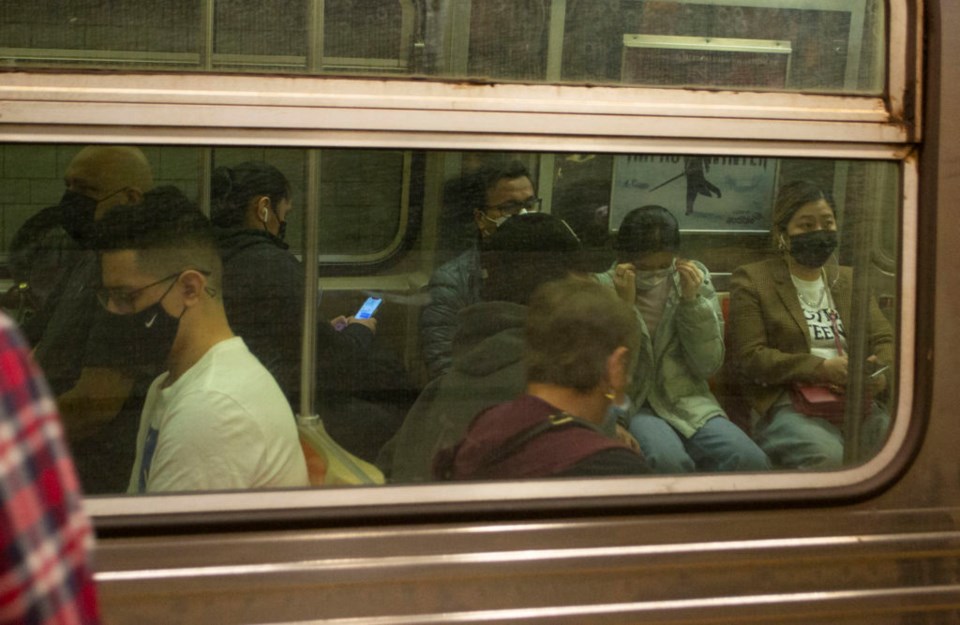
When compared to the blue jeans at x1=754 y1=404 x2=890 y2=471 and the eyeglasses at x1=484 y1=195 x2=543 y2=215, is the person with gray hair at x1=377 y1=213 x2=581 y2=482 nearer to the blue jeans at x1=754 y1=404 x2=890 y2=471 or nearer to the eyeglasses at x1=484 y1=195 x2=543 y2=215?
the eyeglasses at x1=484 y1=195 x2=543 y2=215

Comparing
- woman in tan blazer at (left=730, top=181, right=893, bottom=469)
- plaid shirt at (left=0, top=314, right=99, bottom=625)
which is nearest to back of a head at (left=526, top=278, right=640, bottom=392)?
woman in tan blazer at (left=730, top=181, right=893, bottom=469)

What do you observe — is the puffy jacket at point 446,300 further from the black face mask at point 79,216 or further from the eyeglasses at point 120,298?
the black face mask at point 79,216

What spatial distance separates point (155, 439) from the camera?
6.79ft

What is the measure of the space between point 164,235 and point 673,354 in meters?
0.96

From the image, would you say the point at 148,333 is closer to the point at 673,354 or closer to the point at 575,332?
the point at 575,332

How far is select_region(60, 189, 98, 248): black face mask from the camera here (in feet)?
6.54

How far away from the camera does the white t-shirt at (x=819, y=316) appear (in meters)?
2.33

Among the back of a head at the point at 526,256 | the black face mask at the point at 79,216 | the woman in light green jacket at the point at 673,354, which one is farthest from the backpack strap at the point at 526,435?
the black face mask at the point at 79,216

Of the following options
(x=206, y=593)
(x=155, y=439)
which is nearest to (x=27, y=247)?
(x=155, y=439)

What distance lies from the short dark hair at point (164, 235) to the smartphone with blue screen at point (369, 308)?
250mm

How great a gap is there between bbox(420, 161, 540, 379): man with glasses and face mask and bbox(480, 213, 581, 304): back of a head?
0.02 m

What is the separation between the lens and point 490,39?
2.09m

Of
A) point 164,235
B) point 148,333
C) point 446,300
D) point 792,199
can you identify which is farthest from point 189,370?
point 792,199

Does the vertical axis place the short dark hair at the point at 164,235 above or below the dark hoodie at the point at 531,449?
above
